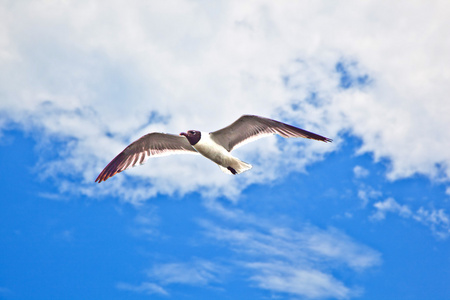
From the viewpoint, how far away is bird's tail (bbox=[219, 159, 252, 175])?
12.7m

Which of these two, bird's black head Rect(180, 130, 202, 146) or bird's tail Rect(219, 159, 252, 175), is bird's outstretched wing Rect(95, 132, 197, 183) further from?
bird's tail Rect(219, 159, 252, 175)

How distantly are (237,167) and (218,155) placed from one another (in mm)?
720

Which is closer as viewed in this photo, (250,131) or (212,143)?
(212,143)

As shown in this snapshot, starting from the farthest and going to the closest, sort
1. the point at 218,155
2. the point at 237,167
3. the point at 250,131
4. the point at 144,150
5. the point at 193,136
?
the point at 144,150
the point at 250,131
the point at 237,167
the point at 218,155
the point at 193,136

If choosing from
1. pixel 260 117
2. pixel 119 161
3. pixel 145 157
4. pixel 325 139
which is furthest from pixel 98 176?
pixel 325 139

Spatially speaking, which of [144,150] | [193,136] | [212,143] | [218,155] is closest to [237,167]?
[218,155]

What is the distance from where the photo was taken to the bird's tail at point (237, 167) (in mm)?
12672

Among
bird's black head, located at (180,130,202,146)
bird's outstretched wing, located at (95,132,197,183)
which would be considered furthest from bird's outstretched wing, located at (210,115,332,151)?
bird's outstretched wing, located at (95,132,197,183)

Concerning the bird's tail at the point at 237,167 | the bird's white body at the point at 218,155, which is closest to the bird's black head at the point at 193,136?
the bird's white body at the point at 218,155

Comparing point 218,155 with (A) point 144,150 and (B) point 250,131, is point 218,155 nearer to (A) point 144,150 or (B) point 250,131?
(B) point 250,131

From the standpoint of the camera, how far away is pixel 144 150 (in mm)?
13820

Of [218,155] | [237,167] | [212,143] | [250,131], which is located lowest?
[237,167]

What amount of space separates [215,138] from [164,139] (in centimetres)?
189

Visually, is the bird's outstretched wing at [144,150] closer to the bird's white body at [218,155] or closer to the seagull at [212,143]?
the seagull at [212,143]
